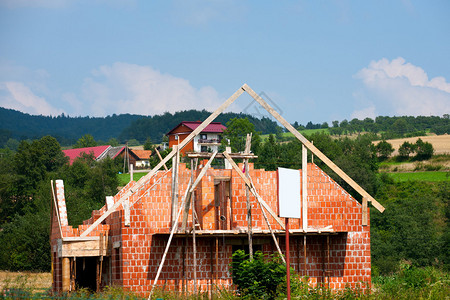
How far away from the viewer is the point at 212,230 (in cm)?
2312

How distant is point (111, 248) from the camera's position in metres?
A: 25.0

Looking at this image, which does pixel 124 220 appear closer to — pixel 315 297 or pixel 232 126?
pixel 315 297

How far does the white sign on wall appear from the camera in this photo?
14.8 metres

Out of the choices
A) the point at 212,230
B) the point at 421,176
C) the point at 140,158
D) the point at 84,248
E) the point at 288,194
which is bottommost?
the point at 84,248

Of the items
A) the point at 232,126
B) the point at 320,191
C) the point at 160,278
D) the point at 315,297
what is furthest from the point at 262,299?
the point at 232,126

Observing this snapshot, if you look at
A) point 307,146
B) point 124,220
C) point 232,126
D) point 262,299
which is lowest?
point 262,299

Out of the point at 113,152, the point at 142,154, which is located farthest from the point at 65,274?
the point at 142,154

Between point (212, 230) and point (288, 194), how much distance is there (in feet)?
27.5

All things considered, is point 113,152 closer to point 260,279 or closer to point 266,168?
point 266,168

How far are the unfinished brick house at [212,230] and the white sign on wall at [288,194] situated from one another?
7.54 meters

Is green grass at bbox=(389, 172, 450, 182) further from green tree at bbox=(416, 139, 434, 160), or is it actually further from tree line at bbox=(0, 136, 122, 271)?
tree line at bbox=(0, 136, 122, 271)

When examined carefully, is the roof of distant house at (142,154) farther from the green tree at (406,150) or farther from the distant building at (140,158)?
the green tree at (406,150)

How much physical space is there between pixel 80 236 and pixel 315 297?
912 cm

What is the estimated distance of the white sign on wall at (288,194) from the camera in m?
14.8
